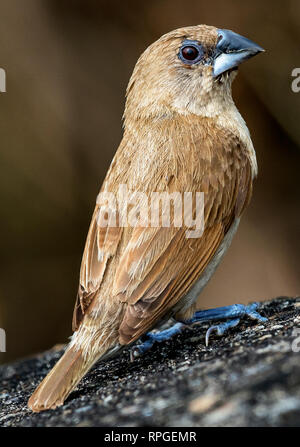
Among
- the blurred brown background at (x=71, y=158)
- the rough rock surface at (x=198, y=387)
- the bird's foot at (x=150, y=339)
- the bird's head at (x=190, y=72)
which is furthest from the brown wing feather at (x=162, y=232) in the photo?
the blurred brown background at (x=71, y=158)

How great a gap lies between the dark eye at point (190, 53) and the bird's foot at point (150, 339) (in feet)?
5.53

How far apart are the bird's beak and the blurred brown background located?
3.41 m

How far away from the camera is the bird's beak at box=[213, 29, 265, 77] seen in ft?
14.3

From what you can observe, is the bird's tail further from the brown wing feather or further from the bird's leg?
the bird's leg

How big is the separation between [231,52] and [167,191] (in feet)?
3.60

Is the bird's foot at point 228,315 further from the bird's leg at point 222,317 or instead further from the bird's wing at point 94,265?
the bird's wing at point 94,265

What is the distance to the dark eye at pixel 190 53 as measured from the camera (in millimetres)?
4453

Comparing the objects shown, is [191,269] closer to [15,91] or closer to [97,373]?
[97,373]

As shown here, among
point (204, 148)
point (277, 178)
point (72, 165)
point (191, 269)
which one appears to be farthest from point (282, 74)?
point (191, 269)

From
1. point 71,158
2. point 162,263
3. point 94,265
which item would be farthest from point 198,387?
point 71,158

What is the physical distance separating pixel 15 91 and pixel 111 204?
4573mm

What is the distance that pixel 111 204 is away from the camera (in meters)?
4.02

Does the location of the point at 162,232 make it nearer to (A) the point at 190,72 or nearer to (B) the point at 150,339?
(B) the point at 150,339

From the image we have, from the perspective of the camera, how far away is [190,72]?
176 inches
